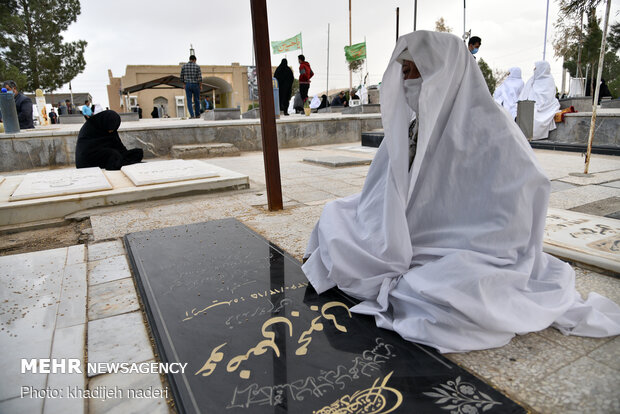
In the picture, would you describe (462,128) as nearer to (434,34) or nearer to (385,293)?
(434,34)

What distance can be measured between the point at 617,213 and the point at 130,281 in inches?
142

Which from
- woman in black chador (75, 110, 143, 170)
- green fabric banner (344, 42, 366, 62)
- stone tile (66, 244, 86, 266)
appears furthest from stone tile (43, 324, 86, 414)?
green fabric banner (344, 42, 366, 62)

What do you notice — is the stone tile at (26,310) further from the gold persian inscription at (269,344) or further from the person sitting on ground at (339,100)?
the person sitting on ground at (339,100)

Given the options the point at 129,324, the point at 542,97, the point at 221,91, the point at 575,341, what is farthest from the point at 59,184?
the point at 221,91

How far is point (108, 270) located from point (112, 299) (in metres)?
0.47

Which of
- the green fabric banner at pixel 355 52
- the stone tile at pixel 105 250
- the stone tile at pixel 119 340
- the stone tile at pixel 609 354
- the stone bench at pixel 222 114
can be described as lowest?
the stone tile at pixel 609 354

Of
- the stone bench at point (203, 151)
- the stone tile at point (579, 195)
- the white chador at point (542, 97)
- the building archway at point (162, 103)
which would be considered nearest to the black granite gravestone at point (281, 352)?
the stone tile at point (579, 195)

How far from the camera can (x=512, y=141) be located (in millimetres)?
1658

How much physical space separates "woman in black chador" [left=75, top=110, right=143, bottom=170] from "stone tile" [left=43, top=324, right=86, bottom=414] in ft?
14.6

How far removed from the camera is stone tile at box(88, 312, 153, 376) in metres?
1.58

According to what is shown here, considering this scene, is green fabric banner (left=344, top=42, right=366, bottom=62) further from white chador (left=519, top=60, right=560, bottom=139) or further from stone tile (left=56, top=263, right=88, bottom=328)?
stone tile (left=56, top=263, right=88, bottom=328)

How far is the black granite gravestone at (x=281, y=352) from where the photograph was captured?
4.17 ft

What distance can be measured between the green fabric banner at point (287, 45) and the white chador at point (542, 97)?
9654mm

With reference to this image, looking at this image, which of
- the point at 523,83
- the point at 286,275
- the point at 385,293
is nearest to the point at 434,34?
the point at 385,293
